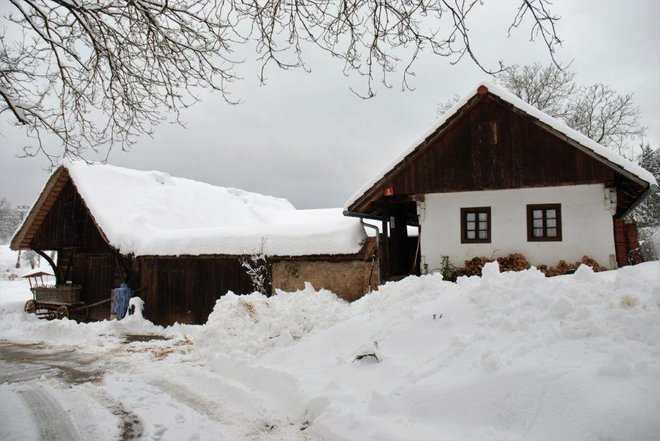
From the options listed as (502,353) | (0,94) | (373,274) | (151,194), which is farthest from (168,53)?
(151,194)

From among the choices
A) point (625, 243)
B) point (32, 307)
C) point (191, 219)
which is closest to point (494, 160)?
point (625, 243)

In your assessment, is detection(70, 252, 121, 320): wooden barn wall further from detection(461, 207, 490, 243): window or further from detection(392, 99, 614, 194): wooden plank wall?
detection(461, 207, 490, 243): window

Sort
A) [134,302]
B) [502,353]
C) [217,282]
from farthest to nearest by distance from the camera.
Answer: [134,302], [217,282], [502,353]

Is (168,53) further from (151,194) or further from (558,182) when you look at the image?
(151,194)

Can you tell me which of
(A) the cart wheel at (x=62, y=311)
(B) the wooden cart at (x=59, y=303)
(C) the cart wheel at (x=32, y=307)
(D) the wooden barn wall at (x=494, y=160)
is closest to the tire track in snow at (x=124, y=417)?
(D) the wooden barn wall at (x=494, y=160)

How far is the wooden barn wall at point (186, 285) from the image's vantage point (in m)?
13.4

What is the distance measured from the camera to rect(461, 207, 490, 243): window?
38.3 feet

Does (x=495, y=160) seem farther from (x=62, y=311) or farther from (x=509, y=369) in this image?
(x=62, y=311)

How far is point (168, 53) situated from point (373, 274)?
782 cm

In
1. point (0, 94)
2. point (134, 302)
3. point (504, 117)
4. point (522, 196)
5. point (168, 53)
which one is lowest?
point (134, 302)

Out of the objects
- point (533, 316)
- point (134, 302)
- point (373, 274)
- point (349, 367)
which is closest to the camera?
point (533, 316)

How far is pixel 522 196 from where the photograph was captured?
11336 mm

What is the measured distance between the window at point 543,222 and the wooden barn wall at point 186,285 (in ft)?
27.4

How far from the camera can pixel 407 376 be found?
470cm
